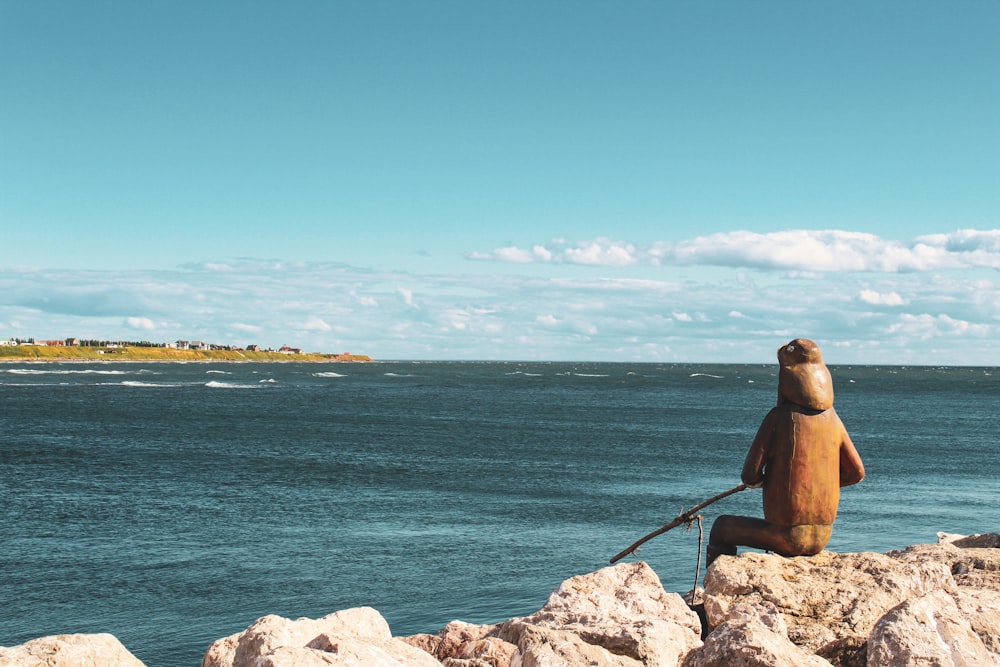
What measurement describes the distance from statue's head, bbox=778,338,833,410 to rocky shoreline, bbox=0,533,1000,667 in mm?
1533

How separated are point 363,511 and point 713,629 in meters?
15.8

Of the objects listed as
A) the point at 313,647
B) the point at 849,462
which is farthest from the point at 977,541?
the point at 313,647

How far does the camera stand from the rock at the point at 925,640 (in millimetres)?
6906

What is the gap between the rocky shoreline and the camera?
6699 mm

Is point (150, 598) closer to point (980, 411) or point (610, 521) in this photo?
point (610, 521)

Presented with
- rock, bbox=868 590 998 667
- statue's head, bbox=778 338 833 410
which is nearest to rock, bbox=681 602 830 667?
rock, bbox=868 590 998 667

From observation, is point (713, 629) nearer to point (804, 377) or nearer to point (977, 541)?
point (804, 377)

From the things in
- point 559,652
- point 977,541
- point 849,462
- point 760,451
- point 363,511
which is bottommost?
point 363,511

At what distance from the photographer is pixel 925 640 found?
Answer: 696 cm

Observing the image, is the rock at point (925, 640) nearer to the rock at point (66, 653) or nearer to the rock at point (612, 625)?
the rock at point (612, 625)

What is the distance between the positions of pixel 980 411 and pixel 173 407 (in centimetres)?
5895

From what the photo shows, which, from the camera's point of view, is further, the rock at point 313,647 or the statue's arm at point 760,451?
the statue's arm at point 760,451

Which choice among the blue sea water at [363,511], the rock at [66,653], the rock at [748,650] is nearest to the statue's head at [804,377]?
the rock at [748,650]

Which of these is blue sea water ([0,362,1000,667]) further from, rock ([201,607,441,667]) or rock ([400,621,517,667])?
rock ([400,621,517,667])
